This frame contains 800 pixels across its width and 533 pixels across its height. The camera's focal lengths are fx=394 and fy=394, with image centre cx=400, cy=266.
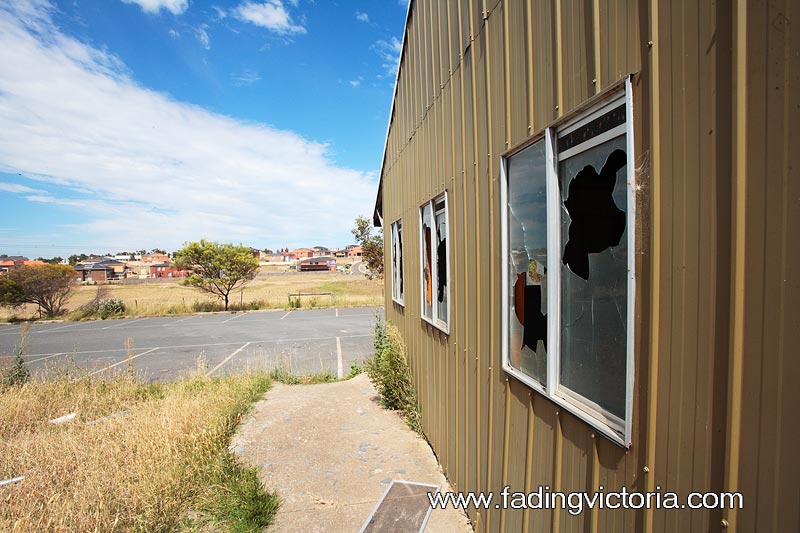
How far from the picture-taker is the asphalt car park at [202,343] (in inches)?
415

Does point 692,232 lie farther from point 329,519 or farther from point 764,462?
point 329,519

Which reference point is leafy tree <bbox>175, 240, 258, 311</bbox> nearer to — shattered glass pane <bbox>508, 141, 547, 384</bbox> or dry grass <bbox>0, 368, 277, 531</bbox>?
dry grass <bbox>0, 368, 277, 531</bbox>

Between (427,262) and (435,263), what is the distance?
1.34 ft

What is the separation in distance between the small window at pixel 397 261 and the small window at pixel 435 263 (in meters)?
1.66

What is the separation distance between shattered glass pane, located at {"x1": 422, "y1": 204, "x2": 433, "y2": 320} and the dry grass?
2522 mm

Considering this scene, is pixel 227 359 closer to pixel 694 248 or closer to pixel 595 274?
pixel 595 274

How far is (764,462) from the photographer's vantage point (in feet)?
3.15

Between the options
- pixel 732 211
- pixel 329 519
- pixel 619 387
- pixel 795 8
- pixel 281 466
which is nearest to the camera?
pixel 795 8

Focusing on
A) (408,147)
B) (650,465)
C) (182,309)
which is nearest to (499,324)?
(650,465)

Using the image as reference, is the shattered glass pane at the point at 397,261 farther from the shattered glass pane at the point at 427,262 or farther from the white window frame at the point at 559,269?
the white window frame at the point at 559,269

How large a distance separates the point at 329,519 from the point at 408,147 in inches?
177

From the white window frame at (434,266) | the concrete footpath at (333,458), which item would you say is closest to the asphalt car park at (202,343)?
the concrete footpath at (333,458)

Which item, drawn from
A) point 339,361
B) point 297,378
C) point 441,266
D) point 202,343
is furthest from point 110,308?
point 441,266

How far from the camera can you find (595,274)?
1626 mm
